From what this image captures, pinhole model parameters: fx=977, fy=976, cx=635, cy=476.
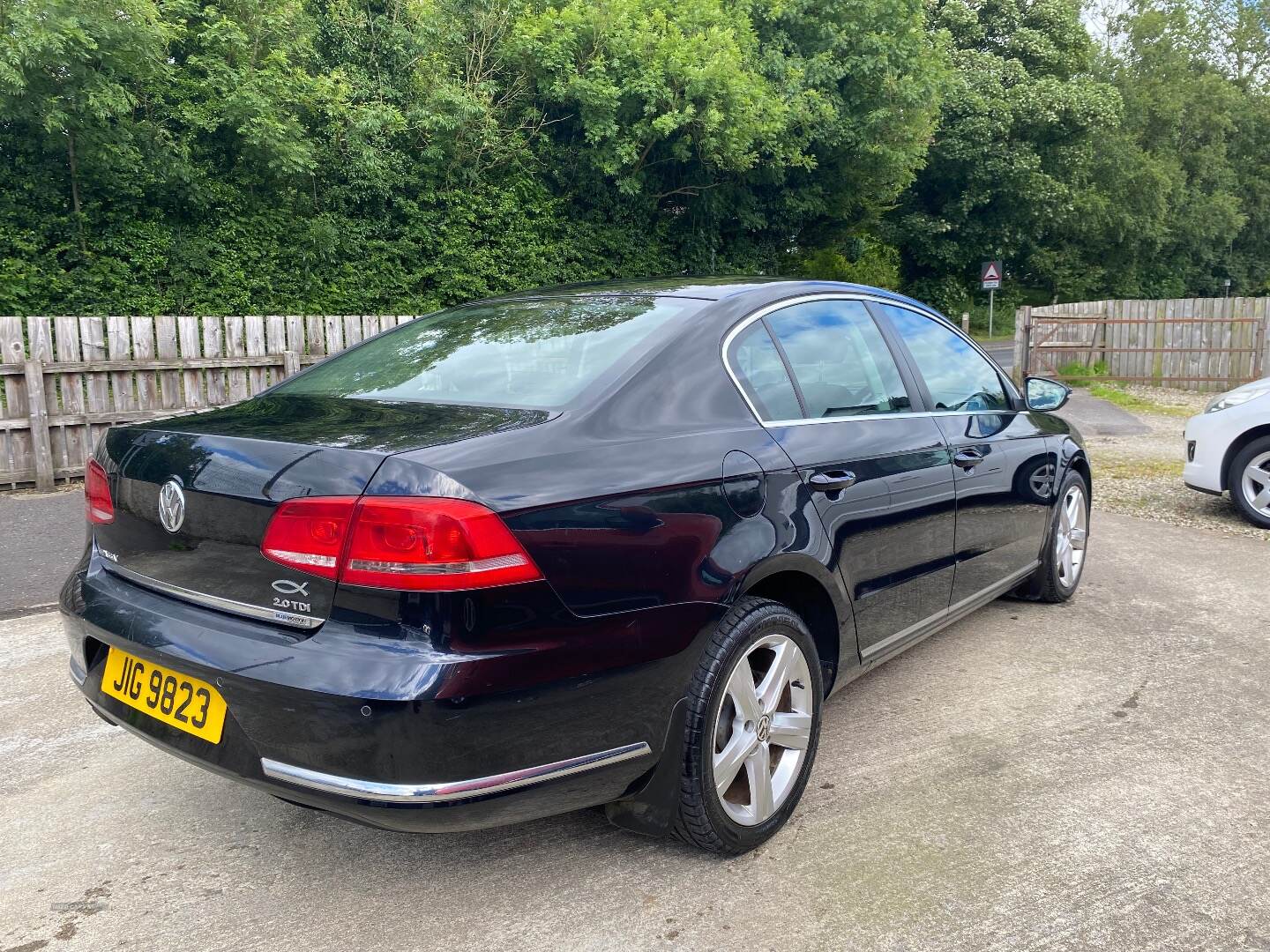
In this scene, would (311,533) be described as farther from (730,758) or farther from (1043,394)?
(1043,394)

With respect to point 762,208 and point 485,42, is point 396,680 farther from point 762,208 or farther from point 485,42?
point 762,208

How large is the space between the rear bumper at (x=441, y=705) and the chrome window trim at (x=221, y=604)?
0.02 m

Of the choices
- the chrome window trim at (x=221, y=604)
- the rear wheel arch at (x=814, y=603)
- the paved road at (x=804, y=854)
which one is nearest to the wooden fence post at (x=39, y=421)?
the paved road at (x=804, y=854)

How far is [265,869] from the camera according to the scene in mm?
2590

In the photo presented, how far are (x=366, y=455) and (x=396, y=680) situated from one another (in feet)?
→ 1.61

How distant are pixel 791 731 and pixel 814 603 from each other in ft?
1.31

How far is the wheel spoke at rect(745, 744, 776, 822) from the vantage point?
2611mm

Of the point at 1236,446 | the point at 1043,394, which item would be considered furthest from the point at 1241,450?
the point at 1043,394

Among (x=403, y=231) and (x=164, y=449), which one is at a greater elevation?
(x=403, y=231)

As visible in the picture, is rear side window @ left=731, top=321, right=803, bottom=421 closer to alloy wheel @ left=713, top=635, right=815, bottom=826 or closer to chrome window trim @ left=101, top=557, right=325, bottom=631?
alloy wheel @ left=713, top=635, right=815, bottom=826

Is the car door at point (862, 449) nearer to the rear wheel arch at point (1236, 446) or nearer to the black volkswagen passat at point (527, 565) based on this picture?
the black volkswagen passat at point (527, 565)

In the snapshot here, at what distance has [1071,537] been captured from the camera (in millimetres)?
4930

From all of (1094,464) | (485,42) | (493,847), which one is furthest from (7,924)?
(485,42)

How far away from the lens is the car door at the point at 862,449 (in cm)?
291
